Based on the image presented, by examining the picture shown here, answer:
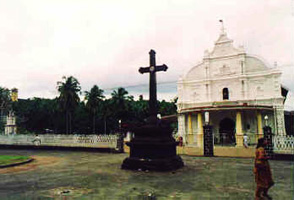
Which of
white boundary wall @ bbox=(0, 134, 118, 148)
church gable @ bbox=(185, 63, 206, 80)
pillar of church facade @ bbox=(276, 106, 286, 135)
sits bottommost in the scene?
white boundary wall @ bbox=(0, 134, 118, 148)

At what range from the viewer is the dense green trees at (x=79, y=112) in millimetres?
37656

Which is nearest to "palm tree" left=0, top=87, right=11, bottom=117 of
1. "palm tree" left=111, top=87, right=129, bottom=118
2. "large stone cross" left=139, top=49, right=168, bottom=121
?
"palm tree" left=111, top=87, right=129, bottom=118

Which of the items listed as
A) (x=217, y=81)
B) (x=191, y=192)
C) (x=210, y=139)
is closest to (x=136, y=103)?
(x=217, y=81)

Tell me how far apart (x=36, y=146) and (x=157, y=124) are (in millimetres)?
16320

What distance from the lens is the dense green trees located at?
37.7 meters

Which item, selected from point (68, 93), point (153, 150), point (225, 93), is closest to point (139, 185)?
point (153, 150)

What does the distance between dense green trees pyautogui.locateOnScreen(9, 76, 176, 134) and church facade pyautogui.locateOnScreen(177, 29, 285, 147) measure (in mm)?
14275

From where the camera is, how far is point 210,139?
14430mm

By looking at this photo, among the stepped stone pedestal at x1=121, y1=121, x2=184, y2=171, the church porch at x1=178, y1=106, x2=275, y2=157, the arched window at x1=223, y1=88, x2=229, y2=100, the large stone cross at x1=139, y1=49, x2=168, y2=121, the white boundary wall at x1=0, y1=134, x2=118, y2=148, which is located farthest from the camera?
the arched window at x1=223, y1=88, x2=229, y2=100

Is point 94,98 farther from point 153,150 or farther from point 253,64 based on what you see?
point 153,150

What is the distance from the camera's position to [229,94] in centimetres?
2536

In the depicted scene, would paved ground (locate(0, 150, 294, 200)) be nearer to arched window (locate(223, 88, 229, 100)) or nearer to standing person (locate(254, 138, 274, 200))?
standing person (locate(254, 138, 274, 200))

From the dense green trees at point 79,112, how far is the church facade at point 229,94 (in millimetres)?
14275

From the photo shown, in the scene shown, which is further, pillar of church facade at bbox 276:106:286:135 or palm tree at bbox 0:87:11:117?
palm tree at bbox 0:87:11:117
